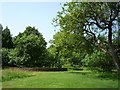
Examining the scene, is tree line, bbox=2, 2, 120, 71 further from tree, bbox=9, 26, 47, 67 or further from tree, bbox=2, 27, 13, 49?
tree, bbox=2, 27, 13, 49

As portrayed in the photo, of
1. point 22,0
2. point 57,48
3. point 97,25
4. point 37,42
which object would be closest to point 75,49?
point 57,48

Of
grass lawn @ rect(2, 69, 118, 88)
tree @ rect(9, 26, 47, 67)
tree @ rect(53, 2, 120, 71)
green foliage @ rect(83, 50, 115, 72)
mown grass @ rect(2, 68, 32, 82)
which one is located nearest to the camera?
grass lawn @ rect(2, 69, 118, 88)

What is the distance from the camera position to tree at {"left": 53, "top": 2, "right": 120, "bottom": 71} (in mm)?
12922

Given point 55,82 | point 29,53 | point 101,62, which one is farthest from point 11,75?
point 29,53

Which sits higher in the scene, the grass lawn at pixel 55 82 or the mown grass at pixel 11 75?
the mown grass at pixel 11 75

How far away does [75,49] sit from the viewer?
15.0 meters

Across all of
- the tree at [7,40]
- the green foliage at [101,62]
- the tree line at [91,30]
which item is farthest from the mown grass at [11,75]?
the tree at [7,40]

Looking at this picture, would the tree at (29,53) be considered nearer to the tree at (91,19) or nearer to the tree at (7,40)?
the tree at (7,40)

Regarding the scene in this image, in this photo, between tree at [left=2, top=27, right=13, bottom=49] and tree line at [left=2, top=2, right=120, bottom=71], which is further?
tree at [left=2, top=27, right=13, bottom=49]

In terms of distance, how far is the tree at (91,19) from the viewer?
42.4ft

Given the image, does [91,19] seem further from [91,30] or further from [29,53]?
[29,53]

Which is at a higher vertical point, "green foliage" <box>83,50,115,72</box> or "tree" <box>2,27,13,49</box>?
"tree" <box>2,27,13,49</box>

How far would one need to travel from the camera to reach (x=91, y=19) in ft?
44.7

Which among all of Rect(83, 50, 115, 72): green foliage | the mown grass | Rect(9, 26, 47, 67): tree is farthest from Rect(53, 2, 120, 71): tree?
Rect(9, 26, 47, 67): tree
